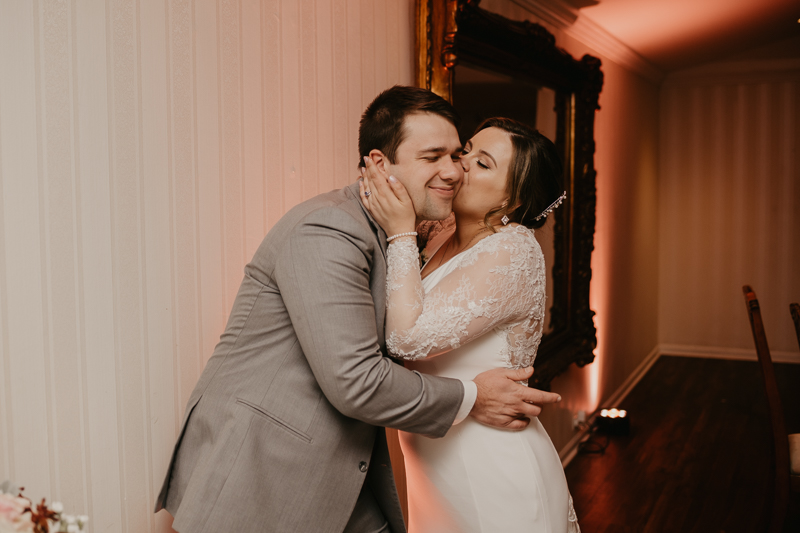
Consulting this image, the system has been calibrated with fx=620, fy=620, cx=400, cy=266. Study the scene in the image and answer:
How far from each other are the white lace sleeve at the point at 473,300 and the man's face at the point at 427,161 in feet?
0.60

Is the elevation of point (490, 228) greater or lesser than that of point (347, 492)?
greater

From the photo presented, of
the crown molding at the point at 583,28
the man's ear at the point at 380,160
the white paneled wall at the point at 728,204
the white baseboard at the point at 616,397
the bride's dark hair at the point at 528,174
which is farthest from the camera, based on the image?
the white paneled wall at the point at 728,204

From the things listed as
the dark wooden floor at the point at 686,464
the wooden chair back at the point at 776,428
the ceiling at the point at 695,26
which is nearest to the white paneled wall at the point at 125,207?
the wooden chair back at the point at 776,428

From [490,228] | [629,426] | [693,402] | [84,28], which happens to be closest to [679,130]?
[693,402]

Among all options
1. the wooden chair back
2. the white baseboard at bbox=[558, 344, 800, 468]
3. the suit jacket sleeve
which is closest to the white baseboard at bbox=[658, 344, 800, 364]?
the white baseboard at bbox=[558, 344, 800, 468]

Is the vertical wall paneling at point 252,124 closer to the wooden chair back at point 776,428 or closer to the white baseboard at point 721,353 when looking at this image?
the wooden chair back at point 776,428

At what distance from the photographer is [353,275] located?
1.32 metres

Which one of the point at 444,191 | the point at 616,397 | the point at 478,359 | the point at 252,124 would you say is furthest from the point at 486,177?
the point at 616,397

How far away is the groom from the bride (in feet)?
0.23

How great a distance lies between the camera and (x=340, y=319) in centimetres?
128

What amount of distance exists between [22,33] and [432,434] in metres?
1.20

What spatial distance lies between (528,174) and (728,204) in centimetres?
583

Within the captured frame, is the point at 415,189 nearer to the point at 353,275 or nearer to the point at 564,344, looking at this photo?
the point at 353,275

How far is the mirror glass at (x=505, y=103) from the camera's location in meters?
2.66
